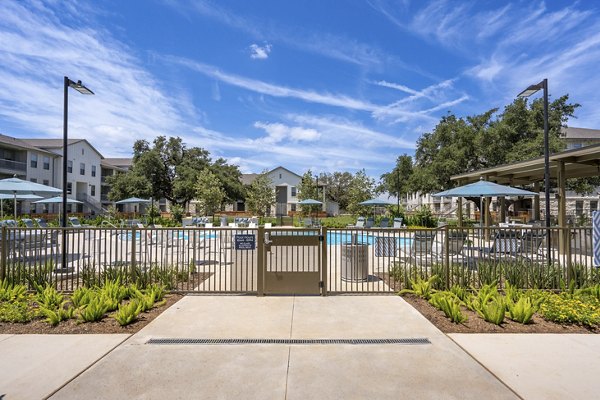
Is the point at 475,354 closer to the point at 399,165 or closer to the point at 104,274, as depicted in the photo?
the point at 104,274

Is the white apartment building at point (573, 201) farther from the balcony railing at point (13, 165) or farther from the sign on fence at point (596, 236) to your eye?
the balcony railing at point (13, 165)

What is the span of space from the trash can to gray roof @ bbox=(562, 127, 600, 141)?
5482 centimetres

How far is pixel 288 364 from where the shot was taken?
4016 millimetres

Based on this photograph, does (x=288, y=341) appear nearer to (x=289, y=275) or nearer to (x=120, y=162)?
(x=289, y=275)

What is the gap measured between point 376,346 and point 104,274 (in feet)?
18.9

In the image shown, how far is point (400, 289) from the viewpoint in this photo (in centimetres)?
744

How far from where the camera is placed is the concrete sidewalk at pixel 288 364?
3.43m

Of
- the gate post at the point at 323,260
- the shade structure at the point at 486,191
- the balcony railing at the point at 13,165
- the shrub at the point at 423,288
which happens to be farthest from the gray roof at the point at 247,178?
the shrub at the point at 423,288

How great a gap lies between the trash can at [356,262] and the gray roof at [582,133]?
180 ft

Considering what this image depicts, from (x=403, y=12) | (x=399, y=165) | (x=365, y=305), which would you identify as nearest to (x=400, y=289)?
(x=365, y=305)

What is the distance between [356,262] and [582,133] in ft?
196

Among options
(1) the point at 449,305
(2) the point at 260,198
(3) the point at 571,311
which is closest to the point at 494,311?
(1) the point at 449,305

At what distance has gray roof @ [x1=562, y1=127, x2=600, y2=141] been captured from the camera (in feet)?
161

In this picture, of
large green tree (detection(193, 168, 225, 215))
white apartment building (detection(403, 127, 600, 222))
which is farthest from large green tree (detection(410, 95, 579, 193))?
large green tree (detection(193, 168, 225, 215))
